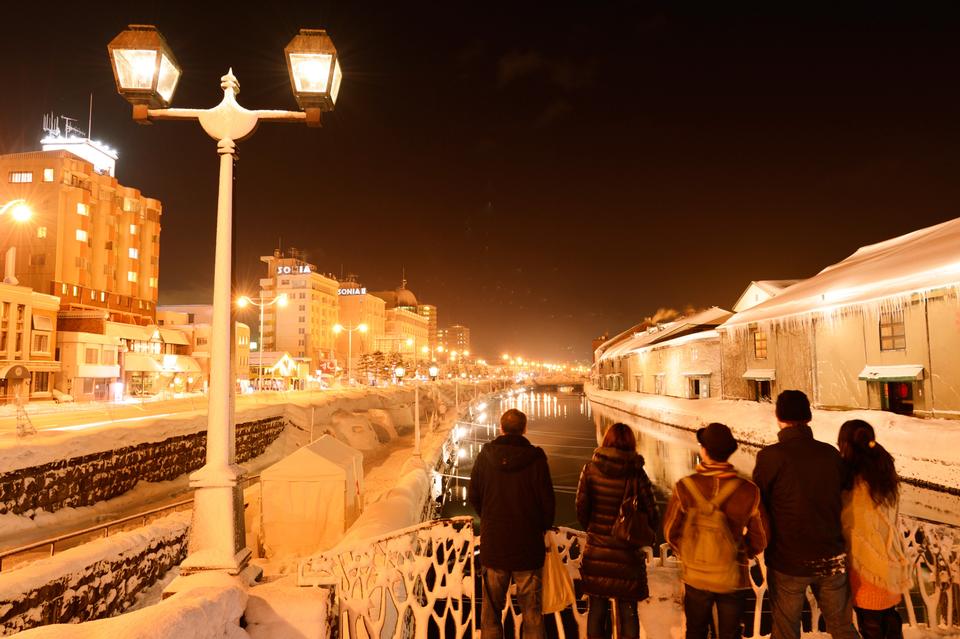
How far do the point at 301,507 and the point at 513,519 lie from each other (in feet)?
39.8

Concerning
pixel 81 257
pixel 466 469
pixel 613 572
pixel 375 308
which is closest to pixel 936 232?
pixel 466 469

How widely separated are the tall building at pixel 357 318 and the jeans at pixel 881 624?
139491 mm

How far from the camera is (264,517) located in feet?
48.3

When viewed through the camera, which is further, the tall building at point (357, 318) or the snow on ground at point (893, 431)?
the tall building at point (357, 318)

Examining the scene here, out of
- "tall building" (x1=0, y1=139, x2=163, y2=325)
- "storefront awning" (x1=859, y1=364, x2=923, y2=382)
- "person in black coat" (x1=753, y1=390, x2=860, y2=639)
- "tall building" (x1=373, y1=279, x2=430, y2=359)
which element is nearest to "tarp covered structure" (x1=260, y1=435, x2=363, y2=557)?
"person in black coat" (x1=753, y1=390, x2=860, y2=639)

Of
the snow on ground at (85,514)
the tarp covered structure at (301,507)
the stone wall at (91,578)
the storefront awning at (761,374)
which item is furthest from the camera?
the storefront awning at (761,374)

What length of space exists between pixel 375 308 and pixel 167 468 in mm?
140346

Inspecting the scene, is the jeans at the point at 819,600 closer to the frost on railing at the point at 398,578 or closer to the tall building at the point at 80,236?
the frost on railing at the point at 398,578

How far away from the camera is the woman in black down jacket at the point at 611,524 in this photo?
4.14 metres

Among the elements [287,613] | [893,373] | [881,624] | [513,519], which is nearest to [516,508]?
[513,519]

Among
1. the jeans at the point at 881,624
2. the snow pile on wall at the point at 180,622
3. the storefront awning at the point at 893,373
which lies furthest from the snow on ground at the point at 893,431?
the snow pile on wall at the point at 180,622

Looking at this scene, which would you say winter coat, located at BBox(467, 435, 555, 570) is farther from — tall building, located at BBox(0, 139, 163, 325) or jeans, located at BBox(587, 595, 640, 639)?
tall building, located at BBox(0, 139, 163, 325)

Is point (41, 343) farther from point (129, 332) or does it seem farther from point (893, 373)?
point (893, 373)

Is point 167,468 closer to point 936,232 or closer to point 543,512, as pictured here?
point 543,512
